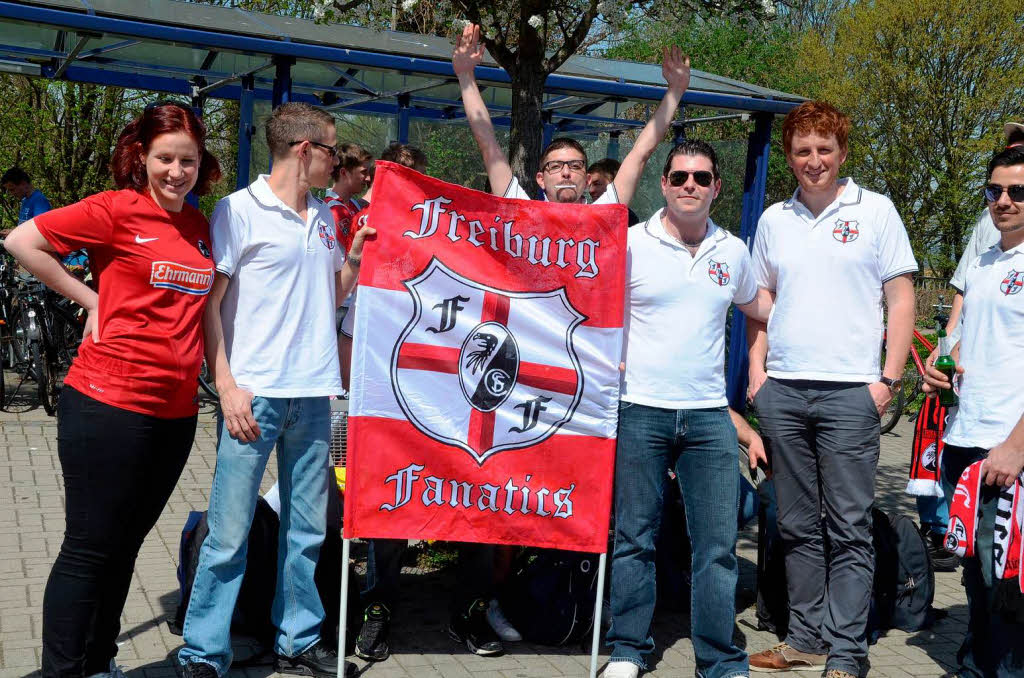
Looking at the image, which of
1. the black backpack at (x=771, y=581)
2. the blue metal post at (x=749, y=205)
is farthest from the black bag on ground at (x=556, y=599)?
the blue metal post at (x=749, y=205)

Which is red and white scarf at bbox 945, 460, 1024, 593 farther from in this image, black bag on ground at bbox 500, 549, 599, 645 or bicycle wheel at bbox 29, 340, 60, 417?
bicycle wheel at bbox 29, 340, 60, 417

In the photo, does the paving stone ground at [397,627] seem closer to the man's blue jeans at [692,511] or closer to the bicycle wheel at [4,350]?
the man's blue jeans at [692,511]

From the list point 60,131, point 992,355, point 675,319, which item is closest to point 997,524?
point 992,355

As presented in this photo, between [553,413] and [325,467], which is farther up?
[553,413]

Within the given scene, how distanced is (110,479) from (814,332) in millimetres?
2671

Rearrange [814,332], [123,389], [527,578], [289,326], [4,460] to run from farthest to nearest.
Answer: [4,460] < [527,578] < [814,332] < [289,326] < [123,389]

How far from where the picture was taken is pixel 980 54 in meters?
18.4

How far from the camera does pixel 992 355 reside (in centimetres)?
390

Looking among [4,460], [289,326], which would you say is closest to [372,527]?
[289,326]

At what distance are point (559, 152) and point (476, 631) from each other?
2044 mm

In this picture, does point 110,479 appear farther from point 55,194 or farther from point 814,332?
point 55,194

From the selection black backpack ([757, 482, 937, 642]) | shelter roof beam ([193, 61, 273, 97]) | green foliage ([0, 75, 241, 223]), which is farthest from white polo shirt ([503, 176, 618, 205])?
green foliage ([0, 75, 241, 223])

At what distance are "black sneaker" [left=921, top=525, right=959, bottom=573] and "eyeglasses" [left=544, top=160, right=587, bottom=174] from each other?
10.2 feet

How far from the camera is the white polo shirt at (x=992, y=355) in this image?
3.84 metres
